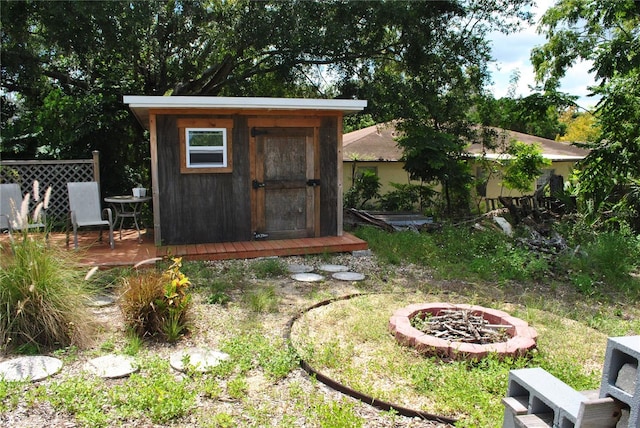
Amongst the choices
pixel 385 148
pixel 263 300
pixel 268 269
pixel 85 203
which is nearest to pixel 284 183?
pixel 268 269

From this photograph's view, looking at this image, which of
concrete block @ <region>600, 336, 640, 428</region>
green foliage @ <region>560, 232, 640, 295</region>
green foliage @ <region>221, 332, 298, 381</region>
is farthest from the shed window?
concrete block @ <region>600, 336, 640, 428</region>

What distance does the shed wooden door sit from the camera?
7.41 m

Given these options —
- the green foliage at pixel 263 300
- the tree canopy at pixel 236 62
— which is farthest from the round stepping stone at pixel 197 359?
the tree canopy at pixel 236 62

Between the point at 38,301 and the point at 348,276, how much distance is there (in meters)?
3.48

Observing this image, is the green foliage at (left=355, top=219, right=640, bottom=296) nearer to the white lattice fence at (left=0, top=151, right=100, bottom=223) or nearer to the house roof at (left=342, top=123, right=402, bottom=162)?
the white lattice fence at (left=0, top=151, right=100, bottom=223)

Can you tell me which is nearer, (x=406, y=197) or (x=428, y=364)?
(x=428, y=364)

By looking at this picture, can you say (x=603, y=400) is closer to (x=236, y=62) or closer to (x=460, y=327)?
(x=460, y=327)

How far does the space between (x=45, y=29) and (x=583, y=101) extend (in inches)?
378

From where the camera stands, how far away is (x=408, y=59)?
35.3 ft

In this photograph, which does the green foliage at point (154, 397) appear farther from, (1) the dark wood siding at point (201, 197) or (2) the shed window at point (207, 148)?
(2) the shed window at point (207, 148)

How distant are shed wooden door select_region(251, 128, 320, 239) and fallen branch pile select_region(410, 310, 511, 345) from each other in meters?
3.66

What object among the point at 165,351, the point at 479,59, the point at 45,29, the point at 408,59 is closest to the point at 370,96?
the point at 408,59

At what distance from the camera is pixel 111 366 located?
3367mm

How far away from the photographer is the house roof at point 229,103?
6.52 metres
